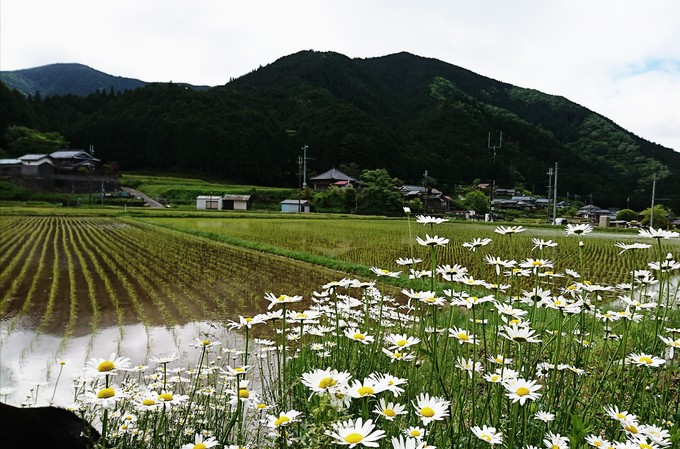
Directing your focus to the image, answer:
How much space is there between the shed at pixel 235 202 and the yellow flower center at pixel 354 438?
44.1m

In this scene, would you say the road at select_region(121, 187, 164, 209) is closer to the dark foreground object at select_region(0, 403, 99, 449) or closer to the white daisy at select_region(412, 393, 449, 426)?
the dark foreground object at select_region(0, 403, 99, 449)

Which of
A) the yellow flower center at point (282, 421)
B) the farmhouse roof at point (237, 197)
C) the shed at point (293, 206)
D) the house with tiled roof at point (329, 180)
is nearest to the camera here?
the yellow flower center at point (282, 421)

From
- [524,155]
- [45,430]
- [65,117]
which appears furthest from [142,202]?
[524,155]

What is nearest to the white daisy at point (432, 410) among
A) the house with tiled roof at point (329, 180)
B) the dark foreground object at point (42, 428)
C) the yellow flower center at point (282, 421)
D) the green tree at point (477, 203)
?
the yellow flower center at point (282, 421)

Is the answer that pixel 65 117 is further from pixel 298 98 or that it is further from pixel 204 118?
pixel 298 98

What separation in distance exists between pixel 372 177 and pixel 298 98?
63.6m

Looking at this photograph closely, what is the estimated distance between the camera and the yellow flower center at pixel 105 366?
4.73 feet

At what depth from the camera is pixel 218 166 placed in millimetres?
66500

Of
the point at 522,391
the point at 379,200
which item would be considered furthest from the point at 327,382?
the point at 379,200

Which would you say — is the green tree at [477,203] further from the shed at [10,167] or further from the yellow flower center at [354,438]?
the yellow flower center at [354,438]

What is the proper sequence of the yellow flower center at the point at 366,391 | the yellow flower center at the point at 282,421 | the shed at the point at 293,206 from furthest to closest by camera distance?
1. the shed at the point at 293,206
2. the yellow flower center at the point at 282,421
3. the yellow flower center at the point at 366,391

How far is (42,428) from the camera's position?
1.62 meters

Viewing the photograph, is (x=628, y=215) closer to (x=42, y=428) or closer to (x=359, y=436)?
(x=359, y=436)

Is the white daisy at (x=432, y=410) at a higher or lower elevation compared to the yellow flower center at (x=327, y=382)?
lower
